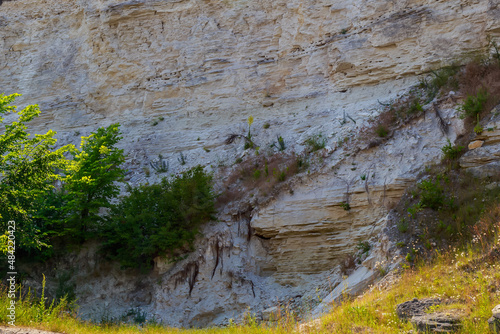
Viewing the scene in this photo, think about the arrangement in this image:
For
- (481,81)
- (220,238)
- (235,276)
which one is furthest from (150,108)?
(481,81)

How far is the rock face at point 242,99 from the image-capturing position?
11875mm

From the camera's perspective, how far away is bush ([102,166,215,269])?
43.3 ft

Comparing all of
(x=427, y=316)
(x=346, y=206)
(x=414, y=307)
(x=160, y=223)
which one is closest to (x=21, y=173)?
(x=160, y=223)

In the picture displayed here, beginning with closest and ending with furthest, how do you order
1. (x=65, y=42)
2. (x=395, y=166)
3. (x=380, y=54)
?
1. (x=395, y=166)
2. (x=380, y=54)
3. (x=65, y=42)

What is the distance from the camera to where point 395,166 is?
37.9 ft

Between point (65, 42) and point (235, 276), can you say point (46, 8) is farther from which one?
point (235, 276)

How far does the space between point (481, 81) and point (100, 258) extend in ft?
42.3

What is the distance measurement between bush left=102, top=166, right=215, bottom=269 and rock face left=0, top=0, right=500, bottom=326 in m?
0.55

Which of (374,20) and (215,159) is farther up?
(374,20)

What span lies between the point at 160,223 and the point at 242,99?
22.4 feet

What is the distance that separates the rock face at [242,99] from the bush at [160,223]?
55cm

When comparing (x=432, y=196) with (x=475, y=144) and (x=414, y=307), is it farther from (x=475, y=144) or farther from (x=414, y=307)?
(x=414, y=307)

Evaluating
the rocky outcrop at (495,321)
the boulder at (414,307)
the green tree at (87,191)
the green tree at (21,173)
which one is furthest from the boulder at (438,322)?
the green tree at (87,191)

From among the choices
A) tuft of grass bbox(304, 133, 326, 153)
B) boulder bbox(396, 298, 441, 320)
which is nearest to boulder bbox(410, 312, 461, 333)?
boulder bbox(396, 298, 441, 320)
